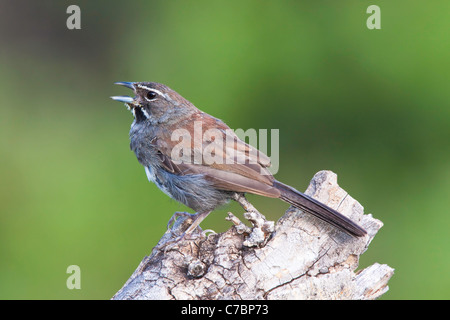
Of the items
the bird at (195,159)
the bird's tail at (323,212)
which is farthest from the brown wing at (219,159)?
the bird's tail at (323,212)

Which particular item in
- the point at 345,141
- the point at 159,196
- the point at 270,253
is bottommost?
the point at 270,253

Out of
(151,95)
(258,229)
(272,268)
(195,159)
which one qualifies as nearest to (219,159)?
(195,159)

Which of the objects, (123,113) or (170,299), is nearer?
(170,299)

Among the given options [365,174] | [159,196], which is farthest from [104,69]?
[365,174]

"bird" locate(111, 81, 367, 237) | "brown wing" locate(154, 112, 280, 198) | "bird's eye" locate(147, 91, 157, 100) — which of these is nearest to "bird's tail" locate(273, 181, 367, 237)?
"bird" locate(111, 81, 367, 237)

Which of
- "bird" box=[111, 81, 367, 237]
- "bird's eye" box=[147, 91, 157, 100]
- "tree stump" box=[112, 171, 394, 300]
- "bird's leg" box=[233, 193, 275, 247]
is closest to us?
"tree stump" box=[112, 171, 394, 300]

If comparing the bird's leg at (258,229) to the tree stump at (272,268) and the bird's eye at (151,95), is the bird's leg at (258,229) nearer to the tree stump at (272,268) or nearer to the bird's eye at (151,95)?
the tree stump at (272,268)

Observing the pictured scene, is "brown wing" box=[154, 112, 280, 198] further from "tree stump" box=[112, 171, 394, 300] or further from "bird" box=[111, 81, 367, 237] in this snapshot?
"tree stump" box=[112, 171, 394, 300]

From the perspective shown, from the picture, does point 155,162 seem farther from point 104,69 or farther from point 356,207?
point 104,69
